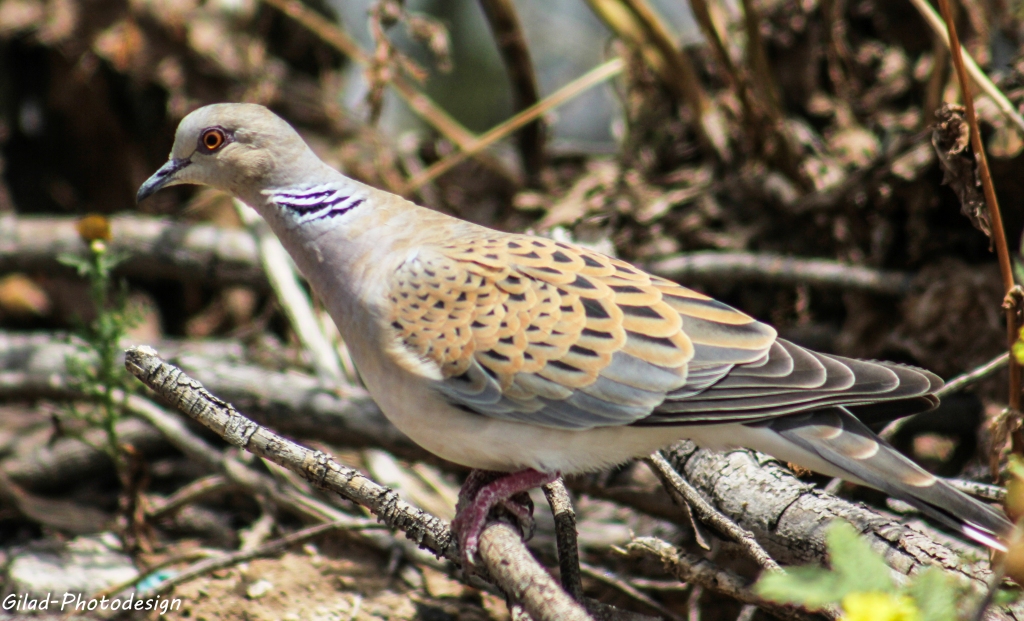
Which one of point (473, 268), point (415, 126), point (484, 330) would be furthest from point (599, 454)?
point (415, 126)

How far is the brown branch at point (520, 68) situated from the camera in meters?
5.02

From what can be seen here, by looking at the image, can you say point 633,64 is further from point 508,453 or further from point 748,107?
point 508,453

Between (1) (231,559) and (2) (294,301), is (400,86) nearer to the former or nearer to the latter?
(2) (294,301)

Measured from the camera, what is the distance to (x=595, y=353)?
8.98 ft

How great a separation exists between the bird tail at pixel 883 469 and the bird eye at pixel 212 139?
6.66 feet

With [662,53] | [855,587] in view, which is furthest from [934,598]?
[662,53]

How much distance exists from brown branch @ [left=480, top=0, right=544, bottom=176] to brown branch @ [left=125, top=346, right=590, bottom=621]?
10.6 ft

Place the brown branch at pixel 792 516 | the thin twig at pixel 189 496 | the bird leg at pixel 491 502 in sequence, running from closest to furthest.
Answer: the brown branch at pixel 792 516 < the bird leg at pixel 491 502 < the thin twig at pixel 189 496

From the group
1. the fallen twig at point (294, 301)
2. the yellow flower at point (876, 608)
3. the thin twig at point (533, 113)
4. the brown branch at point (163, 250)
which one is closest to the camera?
the yellow flower at point (876, 608)

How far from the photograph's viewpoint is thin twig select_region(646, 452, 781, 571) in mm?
2628

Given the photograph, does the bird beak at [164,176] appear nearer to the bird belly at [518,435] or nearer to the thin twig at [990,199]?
the bird belly at [518,435]

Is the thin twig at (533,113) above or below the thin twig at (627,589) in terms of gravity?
above

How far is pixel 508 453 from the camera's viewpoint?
273 centimetres

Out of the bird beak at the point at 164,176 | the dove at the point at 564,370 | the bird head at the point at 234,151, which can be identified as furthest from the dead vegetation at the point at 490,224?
the bird head at the point at 234,151
